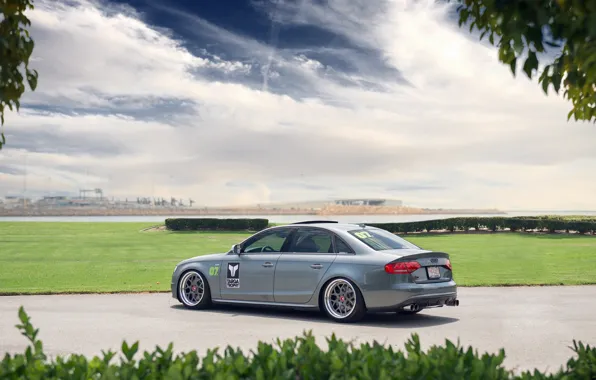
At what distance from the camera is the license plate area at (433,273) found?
37.0 feet

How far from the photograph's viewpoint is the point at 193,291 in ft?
43.0

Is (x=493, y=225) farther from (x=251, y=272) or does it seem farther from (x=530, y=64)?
(x=530, y=64)

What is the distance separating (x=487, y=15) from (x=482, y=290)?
1167 centimetres

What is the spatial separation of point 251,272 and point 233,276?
0.40 m

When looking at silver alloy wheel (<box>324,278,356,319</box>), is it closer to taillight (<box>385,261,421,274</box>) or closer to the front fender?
taillight (<box>385,261,421,274</box>)

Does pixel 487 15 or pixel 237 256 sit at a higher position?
pixel 487 15

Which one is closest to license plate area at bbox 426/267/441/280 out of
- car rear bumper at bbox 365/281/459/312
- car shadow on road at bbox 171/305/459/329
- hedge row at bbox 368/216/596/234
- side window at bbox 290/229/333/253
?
car rear bumper at bbox 365/281/459/312

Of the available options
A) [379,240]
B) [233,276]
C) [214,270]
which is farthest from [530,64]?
[214,270]

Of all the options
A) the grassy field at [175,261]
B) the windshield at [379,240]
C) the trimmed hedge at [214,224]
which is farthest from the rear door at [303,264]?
the trimmed hedge at [214,224]

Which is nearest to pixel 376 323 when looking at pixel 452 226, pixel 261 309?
pixel 261 309

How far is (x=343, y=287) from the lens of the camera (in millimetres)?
11305

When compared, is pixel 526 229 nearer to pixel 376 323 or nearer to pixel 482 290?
pixel 482 290

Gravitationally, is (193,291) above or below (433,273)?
below

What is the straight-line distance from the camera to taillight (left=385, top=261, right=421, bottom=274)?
10.9 meters
